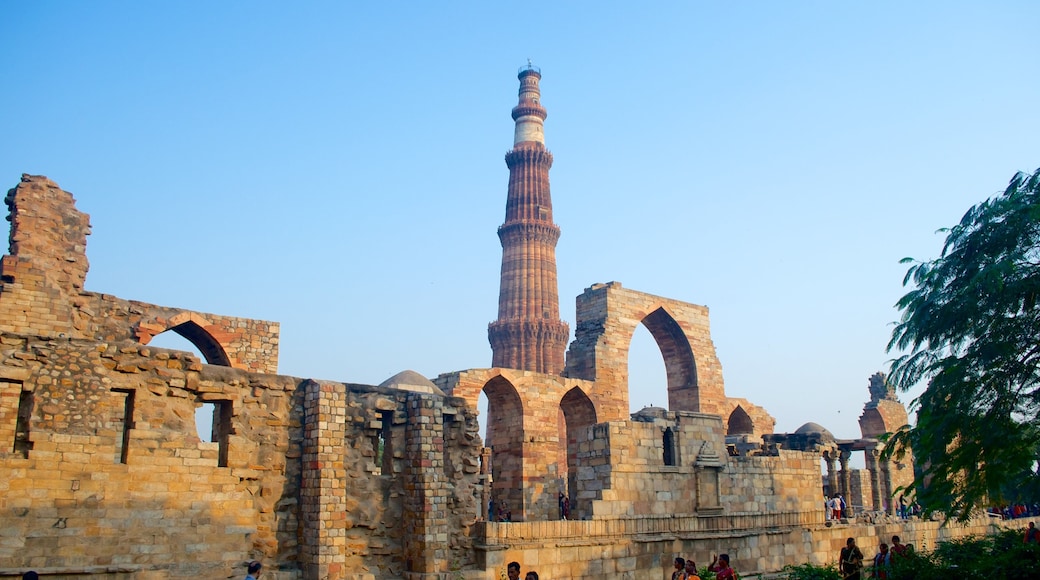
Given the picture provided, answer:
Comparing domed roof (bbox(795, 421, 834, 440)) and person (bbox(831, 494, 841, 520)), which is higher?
domed roof (bbox(795, 421, 834, 440))

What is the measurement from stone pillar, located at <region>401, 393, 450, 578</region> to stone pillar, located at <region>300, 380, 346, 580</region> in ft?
3.09

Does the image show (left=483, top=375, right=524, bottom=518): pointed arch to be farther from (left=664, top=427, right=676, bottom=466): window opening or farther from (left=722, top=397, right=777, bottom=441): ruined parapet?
(left=722, top=397, right=777, bottom=441): ruined parapet

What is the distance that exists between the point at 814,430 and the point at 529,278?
17009 millimetres

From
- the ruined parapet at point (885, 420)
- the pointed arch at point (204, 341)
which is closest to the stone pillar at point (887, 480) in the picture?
the ruined parapet at point (885, 420)

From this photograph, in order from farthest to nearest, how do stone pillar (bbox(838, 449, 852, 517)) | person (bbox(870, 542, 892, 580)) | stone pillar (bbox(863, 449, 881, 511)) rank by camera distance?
stone pillar (bbox(863, 449, 881, 511)) → stone pillar (bbox(838, 449, 852, 517)) → person (bbox(870, 542, 892, 580))

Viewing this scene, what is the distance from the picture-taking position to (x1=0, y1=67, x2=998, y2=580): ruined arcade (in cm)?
815

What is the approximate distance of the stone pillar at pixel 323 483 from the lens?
9.36 metres

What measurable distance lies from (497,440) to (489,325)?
19040 millimetres

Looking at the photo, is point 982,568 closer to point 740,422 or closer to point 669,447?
point 669,447

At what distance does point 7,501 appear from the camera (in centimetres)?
766

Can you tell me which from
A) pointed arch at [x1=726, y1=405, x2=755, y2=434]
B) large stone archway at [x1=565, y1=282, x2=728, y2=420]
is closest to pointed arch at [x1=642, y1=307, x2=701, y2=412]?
large stone archway at [x1=565, y1=282, x2=728, y2=420]

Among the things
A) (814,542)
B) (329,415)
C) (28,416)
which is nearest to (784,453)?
(814,542)

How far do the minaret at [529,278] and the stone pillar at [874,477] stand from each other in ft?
50.4

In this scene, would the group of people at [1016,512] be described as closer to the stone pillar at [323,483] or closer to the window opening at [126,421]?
the stone pillar at [323,483]
